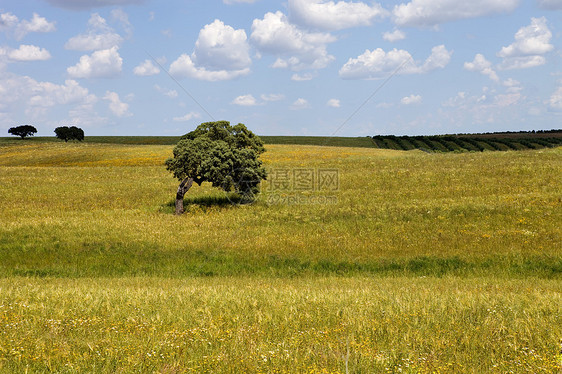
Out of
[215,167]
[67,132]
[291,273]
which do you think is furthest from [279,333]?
[67,132]

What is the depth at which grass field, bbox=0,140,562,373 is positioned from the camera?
6.50 metres

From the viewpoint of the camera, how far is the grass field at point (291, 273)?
21.3 ft

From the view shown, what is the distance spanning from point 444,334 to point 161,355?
4.86 meters

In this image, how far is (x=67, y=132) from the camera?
5271 inches

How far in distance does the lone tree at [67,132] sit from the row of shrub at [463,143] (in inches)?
3826

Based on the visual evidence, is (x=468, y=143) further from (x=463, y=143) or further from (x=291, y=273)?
(x=291, y=273)

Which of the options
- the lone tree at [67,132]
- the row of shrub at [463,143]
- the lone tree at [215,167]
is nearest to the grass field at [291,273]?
the lone tree at [215,167]

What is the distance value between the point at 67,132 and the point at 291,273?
13596 centimetres

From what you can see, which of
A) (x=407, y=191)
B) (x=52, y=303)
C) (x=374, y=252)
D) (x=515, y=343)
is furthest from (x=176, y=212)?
(x=515, y=343)

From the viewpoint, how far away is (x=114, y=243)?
23.3 meters

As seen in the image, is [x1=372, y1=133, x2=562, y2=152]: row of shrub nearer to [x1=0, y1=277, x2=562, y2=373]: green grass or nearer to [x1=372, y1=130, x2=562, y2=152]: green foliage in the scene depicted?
[x1=372, y1=130, x2=562, y2=152]: green foliage


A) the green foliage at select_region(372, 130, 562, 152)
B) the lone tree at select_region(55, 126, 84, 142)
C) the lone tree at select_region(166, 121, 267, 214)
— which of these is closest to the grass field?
the lone tree at select_region(166, 121, 267, 214)

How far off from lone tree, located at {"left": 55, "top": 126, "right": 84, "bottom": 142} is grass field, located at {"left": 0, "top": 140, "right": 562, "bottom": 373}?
87.6 m

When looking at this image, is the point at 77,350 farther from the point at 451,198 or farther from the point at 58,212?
the point at 451,198
